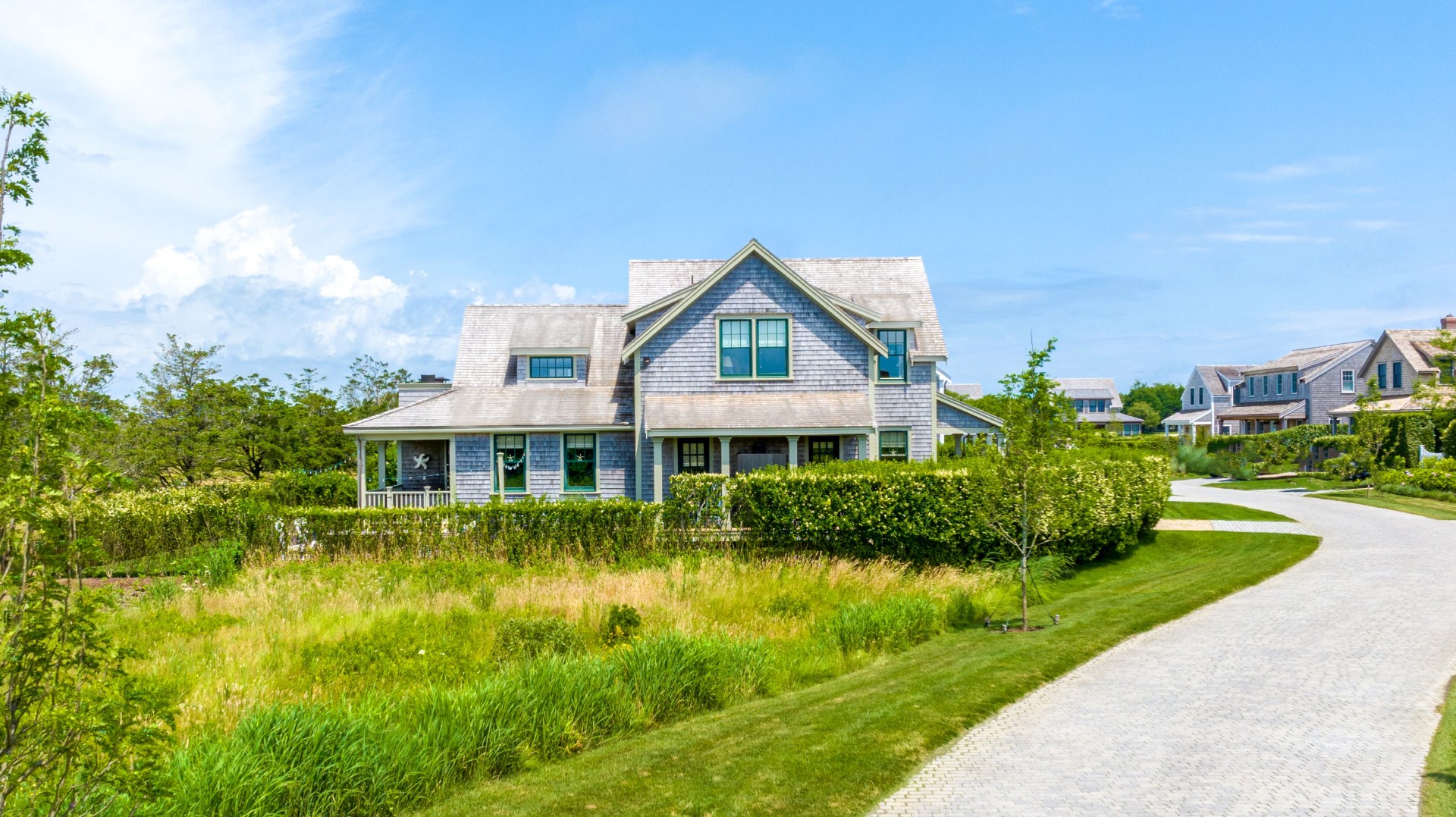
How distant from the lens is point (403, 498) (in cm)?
2605

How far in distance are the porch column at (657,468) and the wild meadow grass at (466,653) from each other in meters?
7.36

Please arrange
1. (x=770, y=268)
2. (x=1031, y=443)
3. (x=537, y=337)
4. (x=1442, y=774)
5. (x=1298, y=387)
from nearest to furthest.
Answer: (x=1442, y=774), (x=1031, y=443), (x=770, y=268), (x=537, y=337), (x=1298, y=387)

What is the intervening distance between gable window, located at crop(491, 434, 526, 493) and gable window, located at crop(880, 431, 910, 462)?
11134 millimetres

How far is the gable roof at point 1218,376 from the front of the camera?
2977 inches

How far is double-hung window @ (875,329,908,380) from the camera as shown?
2756 cm

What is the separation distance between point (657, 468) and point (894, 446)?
751 centimetres

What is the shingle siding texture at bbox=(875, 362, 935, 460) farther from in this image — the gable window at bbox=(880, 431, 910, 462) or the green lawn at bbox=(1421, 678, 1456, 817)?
the green lawn at bbox=(1421, 678, 1456, 817)

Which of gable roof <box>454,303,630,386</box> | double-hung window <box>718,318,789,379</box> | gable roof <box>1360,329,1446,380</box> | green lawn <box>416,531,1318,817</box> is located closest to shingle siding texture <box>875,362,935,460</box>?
double-hung window <box>718,318,789,379</box>

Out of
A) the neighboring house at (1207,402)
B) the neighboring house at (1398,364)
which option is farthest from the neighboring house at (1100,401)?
the neighboring house at (1398,364)

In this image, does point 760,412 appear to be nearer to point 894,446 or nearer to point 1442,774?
point 894,446

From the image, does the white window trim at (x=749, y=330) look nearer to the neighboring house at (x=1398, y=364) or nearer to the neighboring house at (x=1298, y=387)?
the neighboring house at (x=1398, y=364)

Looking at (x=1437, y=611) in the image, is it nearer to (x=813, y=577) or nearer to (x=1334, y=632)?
(x=1334, y=632)

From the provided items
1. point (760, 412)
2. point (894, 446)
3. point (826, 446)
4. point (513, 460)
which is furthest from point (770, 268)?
point (513, 460)

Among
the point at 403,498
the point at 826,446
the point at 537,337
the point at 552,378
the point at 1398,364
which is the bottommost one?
the point at 403,498
